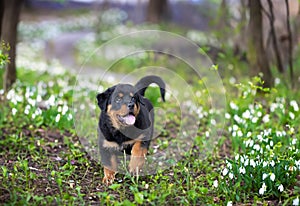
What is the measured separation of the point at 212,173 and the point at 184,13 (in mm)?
19119

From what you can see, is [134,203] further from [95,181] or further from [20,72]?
[20,72]

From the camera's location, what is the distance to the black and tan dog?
4.18m

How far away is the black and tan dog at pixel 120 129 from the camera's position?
4.18 meters

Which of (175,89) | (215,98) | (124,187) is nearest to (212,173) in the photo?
(124,187)

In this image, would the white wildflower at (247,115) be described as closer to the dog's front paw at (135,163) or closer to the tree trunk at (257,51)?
the dog's front paw at (135,163)

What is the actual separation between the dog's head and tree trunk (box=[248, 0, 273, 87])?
11.7ft

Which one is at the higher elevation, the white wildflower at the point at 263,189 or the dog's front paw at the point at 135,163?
the dog's front paw at the point at 135,163

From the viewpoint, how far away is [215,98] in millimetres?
7770

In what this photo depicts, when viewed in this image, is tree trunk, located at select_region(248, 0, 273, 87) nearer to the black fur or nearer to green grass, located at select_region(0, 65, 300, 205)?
green grass, located at select_region(0, 65, 300, 205)

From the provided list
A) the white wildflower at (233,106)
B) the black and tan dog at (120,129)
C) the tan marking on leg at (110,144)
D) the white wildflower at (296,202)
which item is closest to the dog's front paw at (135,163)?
the black and tan dog at (120,129)

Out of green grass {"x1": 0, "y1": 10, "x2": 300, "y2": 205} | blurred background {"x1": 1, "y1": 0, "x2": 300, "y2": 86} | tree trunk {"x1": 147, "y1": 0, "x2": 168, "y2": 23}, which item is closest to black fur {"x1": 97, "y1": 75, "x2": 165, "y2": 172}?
green grass {"x1": 0, "y1": 10, "x2": 300, "y2": 205}

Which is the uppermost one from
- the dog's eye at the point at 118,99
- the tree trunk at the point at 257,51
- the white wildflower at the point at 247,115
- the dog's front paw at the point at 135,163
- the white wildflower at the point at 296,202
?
the tree trunk at the point at 257,51

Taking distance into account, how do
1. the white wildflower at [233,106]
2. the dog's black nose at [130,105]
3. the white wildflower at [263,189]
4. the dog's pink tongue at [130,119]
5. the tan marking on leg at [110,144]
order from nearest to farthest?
the white wildflower at [263,189] < the dog's black nose at [130,105] < the dog's pink tongue at [130,119] < the tan marking on leg at [110,144] < the white wildflower at [233,106]

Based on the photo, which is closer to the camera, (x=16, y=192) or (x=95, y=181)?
(x=16, y=192)
